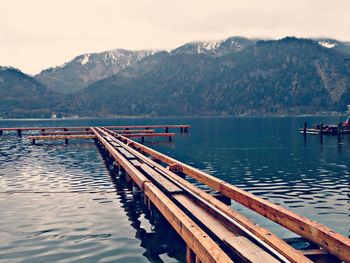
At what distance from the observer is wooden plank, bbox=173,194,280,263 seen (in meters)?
8.16

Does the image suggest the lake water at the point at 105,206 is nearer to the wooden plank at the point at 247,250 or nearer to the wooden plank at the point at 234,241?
the wooden plank at the point at 234,241

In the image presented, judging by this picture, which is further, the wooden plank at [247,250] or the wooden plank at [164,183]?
the wooden plank at [164,183]

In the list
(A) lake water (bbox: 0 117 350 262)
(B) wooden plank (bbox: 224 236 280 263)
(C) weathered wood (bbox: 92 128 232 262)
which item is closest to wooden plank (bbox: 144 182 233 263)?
(C) weathered wood (bbox: 92 128 232 262)

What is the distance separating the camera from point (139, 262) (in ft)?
41.3

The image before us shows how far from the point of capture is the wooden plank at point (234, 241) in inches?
321

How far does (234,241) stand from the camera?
9.23 m

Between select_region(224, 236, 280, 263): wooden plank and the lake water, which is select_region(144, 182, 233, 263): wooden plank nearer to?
select_region(224, 236, 280, 263): wooden plank

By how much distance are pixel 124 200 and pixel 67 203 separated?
3110 millimetres

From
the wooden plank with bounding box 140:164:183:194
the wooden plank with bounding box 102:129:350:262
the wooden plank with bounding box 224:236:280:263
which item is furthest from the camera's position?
the wooden plank with bounding box 140:164:183:194

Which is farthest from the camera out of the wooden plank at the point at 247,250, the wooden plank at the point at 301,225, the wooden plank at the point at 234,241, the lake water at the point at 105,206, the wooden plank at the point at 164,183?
the wooden plank at the point at 164,183

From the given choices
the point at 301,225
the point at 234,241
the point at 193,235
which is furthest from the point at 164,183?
the point at 234,241

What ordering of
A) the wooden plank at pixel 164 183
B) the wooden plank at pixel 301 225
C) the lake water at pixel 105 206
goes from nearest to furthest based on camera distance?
1. the wooden plank at pixel 301 225
2. the lake water at pixel 105 206
3. the wooden plank at pixel 164 183

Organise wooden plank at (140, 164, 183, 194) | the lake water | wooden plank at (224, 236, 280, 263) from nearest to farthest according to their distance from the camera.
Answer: wooden plank at (224, 236, 280, 263) → the lake water → wooden plank at (140, 164, 183, 194)

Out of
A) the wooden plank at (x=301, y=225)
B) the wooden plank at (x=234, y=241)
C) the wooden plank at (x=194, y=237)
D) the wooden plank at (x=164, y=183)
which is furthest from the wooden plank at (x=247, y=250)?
the wooden plank at (x=164, y=183)
